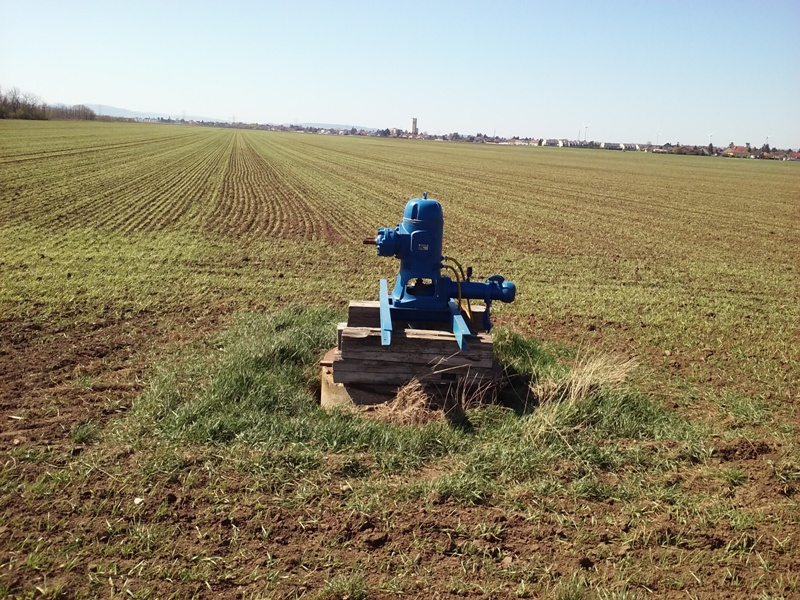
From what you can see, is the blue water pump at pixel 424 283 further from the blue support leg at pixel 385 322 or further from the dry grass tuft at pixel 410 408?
the dry grass tuft at pixel 410 408

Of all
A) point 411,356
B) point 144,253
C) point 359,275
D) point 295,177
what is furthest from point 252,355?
point 295,177

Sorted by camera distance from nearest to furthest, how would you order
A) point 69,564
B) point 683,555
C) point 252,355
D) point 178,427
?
1. point 69,564
2. point 683,555
3. point 178,427
4. point 252,355

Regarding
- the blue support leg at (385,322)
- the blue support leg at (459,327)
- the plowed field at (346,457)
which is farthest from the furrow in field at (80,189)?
the blue support leg at (459,327)

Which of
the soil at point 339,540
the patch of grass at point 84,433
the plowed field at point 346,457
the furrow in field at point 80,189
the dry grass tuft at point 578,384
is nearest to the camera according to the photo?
the soil at point 339,540

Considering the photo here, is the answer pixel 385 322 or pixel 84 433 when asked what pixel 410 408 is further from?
pixel 84 433

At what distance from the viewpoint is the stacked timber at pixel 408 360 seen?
4.95m

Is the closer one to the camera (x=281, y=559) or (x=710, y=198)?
(x=281, y=559)

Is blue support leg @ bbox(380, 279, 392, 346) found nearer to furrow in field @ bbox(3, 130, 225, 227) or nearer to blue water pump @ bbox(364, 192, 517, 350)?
blue water pump @ bbox(364, 192, 517, 350)

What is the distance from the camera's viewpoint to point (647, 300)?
979cm

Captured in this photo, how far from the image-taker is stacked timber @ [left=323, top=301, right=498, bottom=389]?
4.95 metres

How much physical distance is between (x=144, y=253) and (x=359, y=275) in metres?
4.32

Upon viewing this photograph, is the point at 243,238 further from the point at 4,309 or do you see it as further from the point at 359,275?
the point at 4,309

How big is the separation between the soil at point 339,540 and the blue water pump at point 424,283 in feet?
5.88

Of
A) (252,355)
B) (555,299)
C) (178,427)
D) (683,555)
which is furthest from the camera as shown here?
(555,299)
